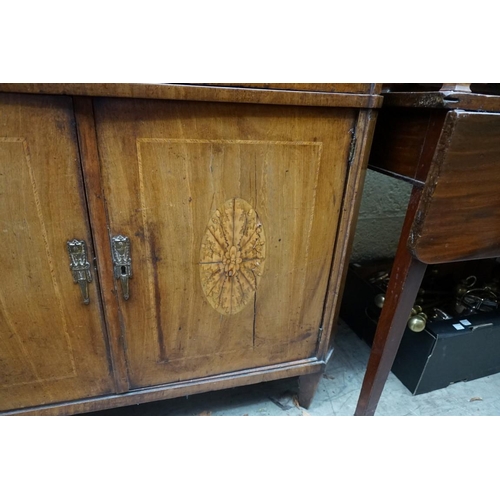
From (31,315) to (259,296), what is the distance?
19.9 inches

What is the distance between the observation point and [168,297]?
0.83 metres

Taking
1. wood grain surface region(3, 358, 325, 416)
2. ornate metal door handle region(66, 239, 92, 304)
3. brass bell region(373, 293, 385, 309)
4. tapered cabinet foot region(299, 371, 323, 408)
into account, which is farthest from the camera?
brass bell region(373, 293, 385, 309)

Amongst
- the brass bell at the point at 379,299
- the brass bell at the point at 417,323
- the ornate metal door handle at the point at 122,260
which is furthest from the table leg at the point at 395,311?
the ornate metal door handle at the point at 122,260

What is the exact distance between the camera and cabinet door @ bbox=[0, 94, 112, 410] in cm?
63

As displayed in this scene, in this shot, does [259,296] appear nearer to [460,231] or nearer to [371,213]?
[460,231]

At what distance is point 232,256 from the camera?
833 millimetres

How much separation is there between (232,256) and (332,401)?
699mm

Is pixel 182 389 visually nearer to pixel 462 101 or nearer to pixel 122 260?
pixel 122 260

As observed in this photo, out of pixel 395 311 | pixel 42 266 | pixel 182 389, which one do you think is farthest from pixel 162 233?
pixel 395 311

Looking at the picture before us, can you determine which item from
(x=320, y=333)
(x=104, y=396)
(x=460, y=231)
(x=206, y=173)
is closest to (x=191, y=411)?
(x=104, y=396)

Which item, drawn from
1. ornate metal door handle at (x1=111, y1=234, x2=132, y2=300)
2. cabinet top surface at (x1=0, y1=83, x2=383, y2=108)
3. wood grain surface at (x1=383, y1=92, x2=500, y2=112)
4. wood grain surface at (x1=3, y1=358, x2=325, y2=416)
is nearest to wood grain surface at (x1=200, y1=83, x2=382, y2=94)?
cabinet top surface at (x1=0, y1=83, x2=383, y2=108)

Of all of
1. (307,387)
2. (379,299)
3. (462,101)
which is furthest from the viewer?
(379,299)

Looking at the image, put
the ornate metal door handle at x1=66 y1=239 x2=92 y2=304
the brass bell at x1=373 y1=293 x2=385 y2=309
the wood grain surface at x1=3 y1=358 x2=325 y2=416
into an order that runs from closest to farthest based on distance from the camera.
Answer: the ornate metal door handle at x1=66 y1=239 x2=92 y2=304, the wood grain surface at x1=3 y1=358 x2=325 y2=416, the brass bell at x1=373 y1=293 x2=385 y2=309

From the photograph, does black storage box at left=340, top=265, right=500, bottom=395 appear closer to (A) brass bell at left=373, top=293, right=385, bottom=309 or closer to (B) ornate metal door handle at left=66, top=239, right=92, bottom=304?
(A) brass bell at left=373, top=293, right=385, bottom=309
